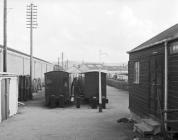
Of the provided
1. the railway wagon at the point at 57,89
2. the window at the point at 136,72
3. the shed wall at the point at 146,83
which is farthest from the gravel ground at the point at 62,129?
the railway wagon at the point at 57,89

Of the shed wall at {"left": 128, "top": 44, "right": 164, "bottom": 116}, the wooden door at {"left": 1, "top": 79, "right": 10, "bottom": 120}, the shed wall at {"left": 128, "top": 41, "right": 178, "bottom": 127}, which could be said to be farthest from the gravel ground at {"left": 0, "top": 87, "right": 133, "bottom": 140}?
the shed wall at {"left": 128, "top": 41, "right": 178, "bottom": 127}

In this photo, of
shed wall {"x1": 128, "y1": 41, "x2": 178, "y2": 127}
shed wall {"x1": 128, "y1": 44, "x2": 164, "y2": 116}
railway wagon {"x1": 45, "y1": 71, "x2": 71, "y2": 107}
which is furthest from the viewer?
railway wagon {"x1": 45, "y1": 71, "x2": 71, "y2": 107}

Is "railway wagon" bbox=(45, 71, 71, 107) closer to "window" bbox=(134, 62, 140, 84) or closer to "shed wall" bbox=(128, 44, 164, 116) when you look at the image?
"shed wall" bbox=(128, 44, 164, 116)

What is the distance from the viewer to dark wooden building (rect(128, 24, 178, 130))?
11227mm

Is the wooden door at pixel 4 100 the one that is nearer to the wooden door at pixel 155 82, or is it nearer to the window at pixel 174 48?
the wooden door at pixel 155 82

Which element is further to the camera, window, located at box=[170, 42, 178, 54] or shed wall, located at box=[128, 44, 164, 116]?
shed wall, located at box=[128, 44, 164, 116]

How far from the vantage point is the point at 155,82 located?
42.7ft

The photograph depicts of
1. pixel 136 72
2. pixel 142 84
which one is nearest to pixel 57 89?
pixel 136 72

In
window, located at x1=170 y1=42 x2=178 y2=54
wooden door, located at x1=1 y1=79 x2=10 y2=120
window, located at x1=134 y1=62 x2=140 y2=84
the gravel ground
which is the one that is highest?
window, located at x1=170 y1=42 x2=178 y2=54

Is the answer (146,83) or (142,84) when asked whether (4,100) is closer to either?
(142,84)

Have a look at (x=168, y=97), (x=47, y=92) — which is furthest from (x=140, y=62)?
(x=47, y=92)

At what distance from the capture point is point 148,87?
14.1 m

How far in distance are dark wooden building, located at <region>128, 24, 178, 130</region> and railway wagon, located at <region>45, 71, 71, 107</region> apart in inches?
346

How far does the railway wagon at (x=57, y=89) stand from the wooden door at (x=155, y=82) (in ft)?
41.0
